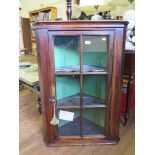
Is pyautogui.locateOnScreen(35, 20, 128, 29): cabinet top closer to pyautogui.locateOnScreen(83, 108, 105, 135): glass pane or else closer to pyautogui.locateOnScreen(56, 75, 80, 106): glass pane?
pyautogui.locateOnScreen(56, 75, 80, 106): glass pane

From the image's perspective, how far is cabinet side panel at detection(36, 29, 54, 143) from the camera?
1.20 m

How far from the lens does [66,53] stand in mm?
1379

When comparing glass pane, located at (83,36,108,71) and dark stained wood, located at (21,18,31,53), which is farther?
dark stained wood, located at (21,18,31,53)

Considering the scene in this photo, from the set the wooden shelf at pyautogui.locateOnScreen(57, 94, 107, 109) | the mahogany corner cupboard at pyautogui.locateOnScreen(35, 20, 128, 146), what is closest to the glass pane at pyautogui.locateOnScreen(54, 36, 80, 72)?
the mahogany corner cupboard at pyautogui.locateOnScreen(35, 20, 128, 146)

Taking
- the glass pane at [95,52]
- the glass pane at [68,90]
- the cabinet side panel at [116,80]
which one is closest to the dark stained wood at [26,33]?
the glass pane at [68,90]

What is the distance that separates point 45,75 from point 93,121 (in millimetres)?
597

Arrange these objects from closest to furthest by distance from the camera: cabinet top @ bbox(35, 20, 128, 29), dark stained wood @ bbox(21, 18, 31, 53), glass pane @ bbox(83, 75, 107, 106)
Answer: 1. cabinet top @ bbox(35, 20, 128, 29)
2. glass pane @ bbox(83, 75, 107, 106)
3. dark stained wood @ bbox(21, 18, 31, 53)

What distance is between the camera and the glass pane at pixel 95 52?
1255 mm

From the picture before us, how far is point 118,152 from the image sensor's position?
1.40 m

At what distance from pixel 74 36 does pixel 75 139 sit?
82cm

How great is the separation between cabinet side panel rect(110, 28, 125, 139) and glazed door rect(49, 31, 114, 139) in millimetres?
33
